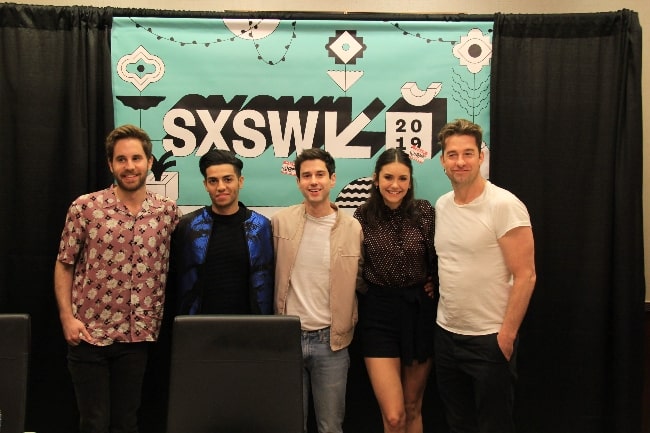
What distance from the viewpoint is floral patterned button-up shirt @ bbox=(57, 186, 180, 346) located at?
2.18m

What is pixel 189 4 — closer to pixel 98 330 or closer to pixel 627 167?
pixel 98 330

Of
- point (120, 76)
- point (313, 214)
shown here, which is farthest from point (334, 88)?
point (120, 76)

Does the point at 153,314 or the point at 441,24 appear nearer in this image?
the point at 153,314

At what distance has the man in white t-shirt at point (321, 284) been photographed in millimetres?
2232

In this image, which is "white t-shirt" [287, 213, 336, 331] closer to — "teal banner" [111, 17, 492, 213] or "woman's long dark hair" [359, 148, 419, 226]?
"woman's long dark hair" [359, 148, 419, 226]

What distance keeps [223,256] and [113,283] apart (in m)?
0.45

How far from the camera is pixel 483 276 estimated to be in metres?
2.08

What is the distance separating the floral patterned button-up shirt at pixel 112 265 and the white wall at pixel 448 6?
1252 millimetres

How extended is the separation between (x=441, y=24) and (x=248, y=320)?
6.12 ft

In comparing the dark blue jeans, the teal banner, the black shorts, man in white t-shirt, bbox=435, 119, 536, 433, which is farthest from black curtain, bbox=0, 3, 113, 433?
man in white t-shirt, bbox=435, 119, 536, 433

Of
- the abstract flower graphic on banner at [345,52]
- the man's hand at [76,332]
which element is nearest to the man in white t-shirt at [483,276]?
the abstract flower graphic on banner at [345,52]

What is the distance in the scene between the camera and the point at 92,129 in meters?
2.73

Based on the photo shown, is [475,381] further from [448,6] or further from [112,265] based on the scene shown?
[448,6]

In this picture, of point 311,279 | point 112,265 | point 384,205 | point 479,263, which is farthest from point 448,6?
point 112,265
